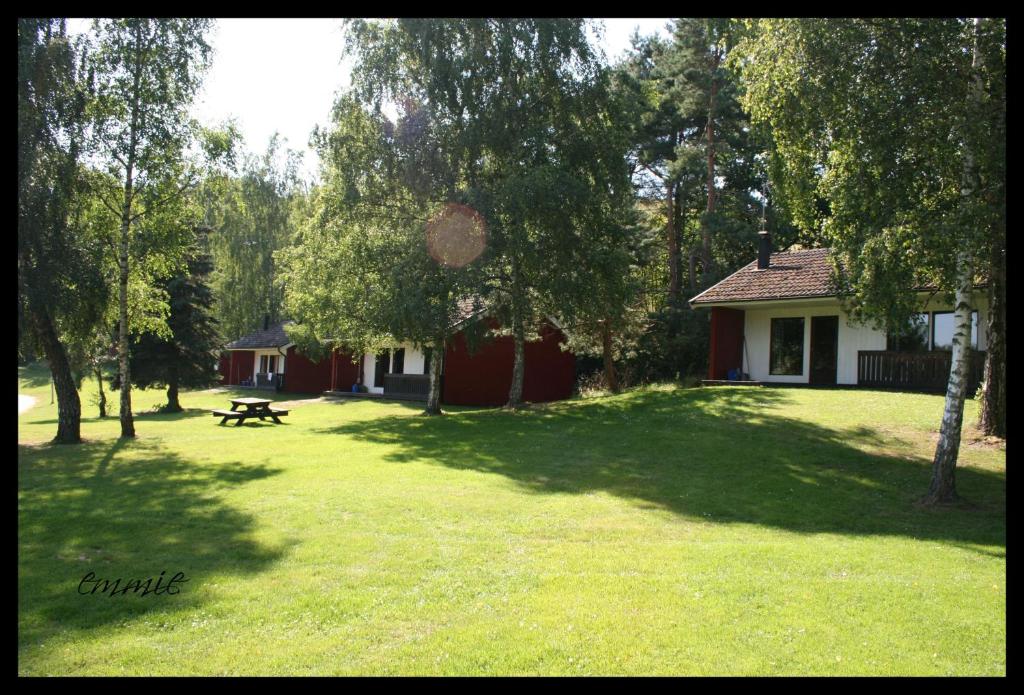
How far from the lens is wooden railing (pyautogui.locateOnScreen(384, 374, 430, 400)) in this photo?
2977 cm

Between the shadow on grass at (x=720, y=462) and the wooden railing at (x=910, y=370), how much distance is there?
2.99 metres

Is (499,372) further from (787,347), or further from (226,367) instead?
(226,367)

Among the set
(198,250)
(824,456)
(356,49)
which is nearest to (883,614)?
(824,456)

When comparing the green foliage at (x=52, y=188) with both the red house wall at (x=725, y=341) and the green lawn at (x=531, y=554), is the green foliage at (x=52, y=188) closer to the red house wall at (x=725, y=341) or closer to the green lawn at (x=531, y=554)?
the green lawn at (x=531, y=554)

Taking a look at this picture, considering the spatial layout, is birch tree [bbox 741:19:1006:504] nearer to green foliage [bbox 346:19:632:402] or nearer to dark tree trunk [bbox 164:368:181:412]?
green foliage [bbox 346:19:632:402]

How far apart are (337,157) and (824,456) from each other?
15914 mm

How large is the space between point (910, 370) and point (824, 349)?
2726 mm

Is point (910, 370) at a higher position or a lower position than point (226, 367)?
higher

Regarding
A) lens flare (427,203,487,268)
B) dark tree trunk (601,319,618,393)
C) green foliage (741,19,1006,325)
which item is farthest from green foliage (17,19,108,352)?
dark tree trunk (601,319,618,393)

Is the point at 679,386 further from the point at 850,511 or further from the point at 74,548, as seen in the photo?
the point at 74,548

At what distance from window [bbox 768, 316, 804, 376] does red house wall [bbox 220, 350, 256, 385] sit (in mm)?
32565

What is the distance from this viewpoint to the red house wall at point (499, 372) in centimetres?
2789

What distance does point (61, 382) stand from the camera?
17.7m

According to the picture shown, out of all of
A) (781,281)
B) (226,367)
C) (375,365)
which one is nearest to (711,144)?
(781,281)
